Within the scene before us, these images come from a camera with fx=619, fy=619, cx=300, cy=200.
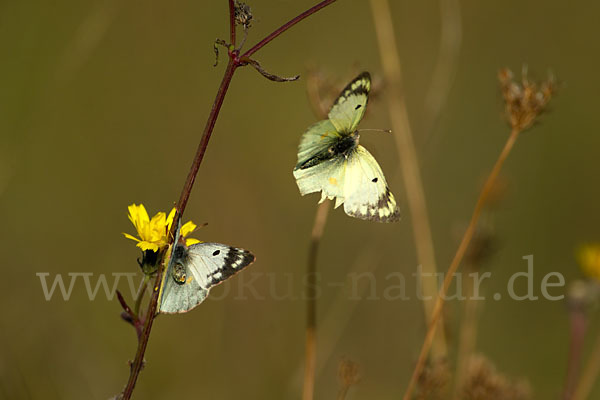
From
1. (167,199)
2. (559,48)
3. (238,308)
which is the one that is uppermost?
(559,48)

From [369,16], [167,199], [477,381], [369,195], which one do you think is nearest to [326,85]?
[369,195]

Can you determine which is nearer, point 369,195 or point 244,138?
point 369,195

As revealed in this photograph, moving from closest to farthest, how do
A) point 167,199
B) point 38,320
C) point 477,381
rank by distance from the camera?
point 477,381, point 38,320, point 167,199

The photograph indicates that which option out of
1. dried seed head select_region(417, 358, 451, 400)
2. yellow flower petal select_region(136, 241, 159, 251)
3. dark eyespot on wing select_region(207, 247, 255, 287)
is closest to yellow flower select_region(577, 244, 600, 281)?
dried seed head select_region(417, 358, 451, 400)

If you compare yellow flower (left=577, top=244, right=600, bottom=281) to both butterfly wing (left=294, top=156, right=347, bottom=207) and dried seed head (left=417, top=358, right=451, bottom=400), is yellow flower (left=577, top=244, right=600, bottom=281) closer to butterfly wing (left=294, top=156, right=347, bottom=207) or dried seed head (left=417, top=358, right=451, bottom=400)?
dried seed head (left=417, top=358, right=451, bottom=400)

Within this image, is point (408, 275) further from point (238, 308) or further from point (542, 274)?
point (238, 308)

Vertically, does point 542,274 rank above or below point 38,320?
above

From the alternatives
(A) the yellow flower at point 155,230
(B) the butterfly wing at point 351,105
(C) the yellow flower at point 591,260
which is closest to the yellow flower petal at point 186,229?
(A) the yellow flower at point 155,230
